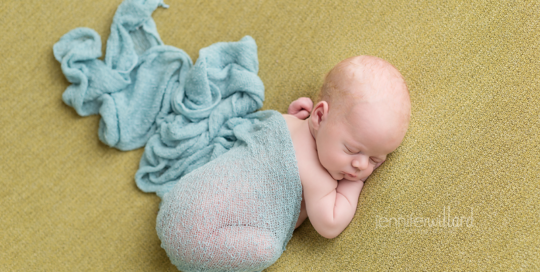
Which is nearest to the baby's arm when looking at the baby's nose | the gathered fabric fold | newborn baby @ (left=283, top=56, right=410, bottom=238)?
newborn baby @ (left=283, top=56, right=410, bottom=238)

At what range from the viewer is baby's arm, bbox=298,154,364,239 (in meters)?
1.04

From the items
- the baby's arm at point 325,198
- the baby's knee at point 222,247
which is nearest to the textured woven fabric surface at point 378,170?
the baby's arm at point 325,198

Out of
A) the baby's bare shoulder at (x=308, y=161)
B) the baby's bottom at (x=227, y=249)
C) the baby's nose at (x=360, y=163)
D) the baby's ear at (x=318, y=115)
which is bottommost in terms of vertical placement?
the baby's bottom at (x=227, y=249)

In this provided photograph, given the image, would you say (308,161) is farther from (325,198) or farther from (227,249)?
(227,249)

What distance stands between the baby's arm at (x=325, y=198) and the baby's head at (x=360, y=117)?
1.3 inches

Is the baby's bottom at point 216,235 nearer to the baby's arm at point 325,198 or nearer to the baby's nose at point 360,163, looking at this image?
the baby's arm at point 325,198

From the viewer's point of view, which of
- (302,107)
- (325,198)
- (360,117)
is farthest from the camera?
(302,107)

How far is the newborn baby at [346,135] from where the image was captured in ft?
3.09

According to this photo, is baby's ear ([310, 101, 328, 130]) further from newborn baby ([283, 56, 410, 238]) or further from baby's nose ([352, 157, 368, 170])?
baby's nose ([352, 157, 368, 170])

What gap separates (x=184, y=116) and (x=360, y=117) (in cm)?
60

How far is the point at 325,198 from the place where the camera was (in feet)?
3.45

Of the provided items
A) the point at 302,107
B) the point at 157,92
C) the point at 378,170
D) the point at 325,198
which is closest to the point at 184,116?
the point at 157,92

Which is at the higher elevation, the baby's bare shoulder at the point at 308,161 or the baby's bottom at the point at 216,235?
the baby's bare shoulder at the point at 308,161

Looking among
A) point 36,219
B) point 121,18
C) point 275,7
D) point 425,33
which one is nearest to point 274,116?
point 275,7
